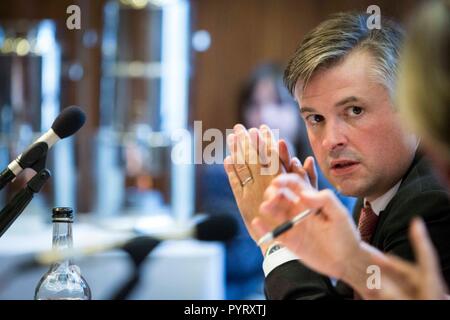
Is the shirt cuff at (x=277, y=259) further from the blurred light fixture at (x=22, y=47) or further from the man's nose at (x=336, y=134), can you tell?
the blurred light fixture at (x=22, y=47)

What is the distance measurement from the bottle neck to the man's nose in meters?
0.42

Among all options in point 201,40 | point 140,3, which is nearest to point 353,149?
point 140,3

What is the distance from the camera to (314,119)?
3.52 ft

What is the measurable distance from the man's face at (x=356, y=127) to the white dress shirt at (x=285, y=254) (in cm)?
1

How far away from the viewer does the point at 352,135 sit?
104 cm

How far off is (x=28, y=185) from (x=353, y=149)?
0.48m

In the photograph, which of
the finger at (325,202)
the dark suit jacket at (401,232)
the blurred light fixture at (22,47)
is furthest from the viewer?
the blurred light fixture at (22,47)

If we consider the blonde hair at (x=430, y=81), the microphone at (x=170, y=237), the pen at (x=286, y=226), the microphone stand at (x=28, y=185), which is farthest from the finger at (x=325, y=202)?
the microphone at (x=170, y=237)

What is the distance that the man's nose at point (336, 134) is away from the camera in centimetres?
104

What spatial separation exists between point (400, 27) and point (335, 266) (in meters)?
0.44

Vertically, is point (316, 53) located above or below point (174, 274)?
above
